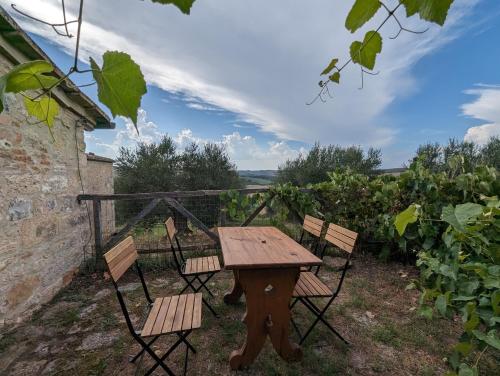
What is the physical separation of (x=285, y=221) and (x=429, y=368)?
305 centimetres

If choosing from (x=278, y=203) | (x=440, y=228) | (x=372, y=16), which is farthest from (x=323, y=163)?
(x=372, y=16)

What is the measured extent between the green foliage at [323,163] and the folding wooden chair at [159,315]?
13336mm

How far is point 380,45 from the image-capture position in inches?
20.5

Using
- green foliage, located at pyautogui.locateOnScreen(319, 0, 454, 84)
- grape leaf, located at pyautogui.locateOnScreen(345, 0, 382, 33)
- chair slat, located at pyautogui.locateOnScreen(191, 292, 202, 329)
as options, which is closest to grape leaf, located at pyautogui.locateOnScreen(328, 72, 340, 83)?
green foliage, located at pyautogui.locateOnScreen(319, 0, 454, 84)

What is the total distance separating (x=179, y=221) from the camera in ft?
18.9

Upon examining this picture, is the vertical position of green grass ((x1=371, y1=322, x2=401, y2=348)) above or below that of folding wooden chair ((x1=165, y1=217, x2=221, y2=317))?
below

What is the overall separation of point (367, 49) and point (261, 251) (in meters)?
1.95

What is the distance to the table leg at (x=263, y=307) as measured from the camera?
203cm

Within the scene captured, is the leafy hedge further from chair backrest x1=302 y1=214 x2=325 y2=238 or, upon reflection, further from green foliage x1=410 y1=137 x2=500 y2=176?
green foliage x1=410 y1=137 x2=500 y2=176

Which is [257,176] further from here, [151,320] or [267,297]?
[151,320]

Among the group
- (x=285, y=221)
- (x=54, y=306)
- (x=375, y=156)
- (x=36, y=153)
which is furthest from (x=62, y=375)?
(x=375, y=156)

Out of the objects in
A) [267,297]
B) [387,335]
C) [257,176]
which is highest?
[257,176]

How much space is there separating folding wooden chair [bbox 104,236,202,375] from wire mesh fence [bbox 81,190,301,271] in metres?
2.11

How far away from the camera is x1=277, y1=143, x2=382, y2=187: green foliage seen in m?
15.3
